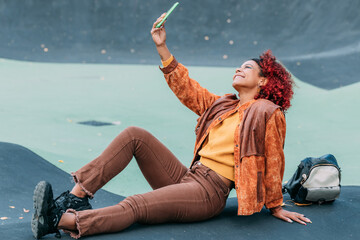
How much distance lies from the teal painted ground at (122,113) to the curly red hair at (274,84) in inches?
55.3

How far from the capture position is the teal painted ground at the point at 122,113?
3957 millimetres

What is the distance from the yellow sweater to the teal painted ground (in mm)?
1225

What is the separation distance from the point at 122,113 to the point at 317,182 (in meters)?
2.90

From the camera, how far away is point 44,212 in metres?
1.82

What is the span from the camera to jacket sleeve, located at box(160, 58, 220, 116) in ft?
7.58

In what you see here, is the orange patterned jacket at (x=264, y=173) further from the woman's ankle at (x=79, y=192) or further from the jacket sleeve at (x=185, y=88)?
the woman's ankle at (x=79, y=192)

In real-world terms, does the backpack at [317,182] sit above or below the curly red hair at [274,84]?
below

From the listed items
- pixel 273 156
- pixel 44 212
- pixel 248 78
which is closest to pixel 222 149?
pixel 273 156

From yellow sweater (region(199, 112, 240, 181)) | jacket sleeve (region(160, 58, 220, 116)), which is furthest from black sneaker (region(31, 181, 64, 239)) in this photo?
jacket sleeve (region(160, 58, 220, 116))

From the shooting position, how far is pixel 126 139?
7.02 feet

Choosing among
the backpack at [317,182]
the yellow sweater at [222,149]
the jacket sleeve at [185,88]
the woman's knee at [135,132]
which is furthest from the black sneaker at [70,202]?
the backpack at [317,182]

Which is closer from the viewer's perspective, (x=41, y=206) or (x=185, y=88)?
(x=41, y=206)

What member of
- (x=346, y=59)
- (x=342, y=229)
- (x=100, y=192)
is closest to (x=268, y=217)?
(x=342, y=229)

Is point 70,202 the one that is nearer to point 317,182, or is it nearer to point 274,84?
point 274,84
